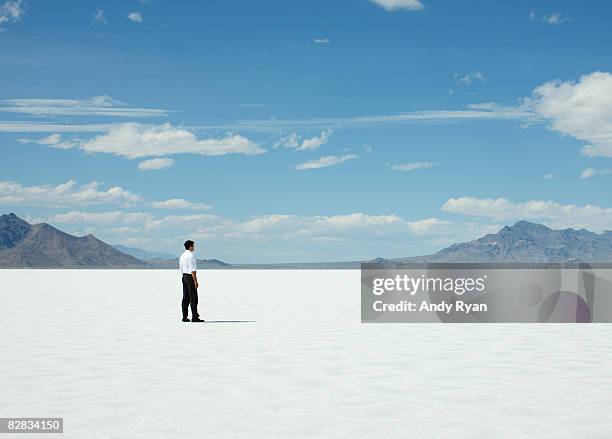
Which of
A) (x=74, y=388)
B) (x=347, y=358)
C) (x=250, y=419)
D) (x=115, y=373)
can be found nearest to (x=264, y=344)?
(x=347, y=358)

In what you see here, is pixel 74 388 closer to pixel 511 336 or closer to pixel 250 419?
pixel 250 419

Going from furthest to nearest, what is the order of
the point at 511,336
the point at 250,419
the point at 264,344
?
the point at 511,336 → the point at 264,344 → the point at 250,419

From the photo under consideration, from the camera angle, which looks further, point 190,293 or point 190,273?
point 190,293

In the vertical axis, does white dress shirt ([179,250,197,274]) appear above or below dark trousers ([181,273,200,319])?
above

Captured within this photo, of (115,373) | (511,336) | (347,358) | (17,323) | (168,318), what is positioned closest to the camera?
(115,373)

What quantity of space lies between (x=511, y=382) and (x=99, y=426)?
5.43 metres

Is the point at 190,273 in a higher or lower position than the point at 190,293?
higher

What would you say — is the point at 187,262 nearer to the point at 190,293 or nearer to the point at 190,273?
the point at 190,273

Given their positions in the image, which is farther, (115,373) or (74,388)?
(115,373)

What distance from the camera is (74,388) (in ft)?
32.7

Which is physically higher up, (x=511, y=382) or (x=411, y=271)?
(x=411, y=271)

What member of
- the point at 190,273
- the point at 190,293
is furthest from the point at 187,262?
the point at 190,293

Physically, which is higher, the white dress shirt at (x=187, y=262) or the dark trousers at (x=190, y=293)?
the white dress shirt at (x=187, y=262)

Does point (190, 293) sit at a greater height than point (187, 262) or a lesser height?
lesser
